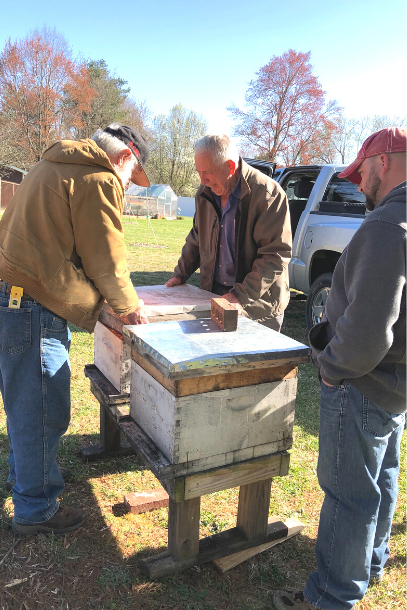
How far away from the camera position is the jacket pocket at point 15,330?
2287mm

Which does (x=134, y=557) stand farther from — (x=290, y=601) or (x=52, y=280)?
(x=52, y=280)

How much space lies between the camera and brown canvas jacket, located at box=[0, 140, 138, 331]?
7.14 ft

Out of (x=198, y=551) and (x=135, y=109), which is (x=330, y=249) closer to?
(x=198, y=551)

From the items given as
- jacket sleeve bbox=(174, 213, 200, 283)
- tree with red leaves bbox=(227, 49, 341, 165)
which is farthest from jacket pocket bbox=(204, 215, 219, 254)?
tree with red leaves bbox=(227, 49, 341, 165)

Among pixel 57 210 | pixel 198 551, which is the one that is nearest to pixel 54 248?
pixel 57 210

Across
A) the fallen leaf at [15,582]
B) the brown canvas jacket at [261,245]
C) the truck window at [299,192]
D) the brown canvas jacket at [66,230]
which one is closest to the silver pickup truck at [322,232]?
the truck window at [299,192]

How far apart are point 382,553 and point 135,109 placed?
4801 centimetres

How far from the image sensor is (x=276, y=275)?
3.07m

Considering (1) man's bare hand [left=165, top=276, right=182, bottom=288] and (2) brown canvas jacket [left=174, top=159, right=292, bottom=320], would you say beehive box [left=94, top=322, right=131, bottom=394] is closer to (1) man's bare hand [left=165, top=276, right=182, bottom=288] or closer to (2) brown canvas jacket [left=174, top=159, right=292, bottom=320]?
(1) man's bare hand [left=165, top=276, right=182, bottom=288]

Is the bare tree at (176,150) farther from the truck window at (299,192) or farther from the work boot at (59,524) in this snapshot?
the work boot at (59,524)

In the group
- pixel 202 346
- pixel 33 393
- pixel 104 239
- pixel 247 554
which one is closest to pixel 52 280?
pixel 104 239

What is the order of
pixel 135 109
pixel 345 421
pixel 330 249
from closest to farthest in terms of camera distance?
pixel 345 421 < pixel 330 249 < pixel 135 109

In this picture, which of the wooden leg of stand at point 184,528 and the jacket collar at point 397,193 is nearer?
the jacket collar at point 397,193

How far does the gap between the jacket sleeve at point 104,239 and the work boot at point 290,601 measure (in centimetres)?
156
